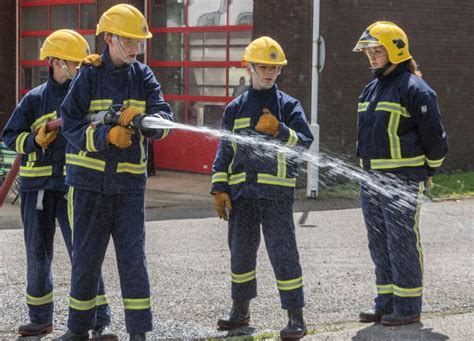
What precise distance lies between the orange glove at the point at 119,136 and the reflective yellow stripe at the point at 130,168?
0.25 metres

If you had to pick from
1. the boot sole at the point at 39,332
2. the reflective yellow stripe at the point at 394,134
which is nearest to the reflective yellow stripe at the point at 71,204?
the boot sole at the point at 39,332

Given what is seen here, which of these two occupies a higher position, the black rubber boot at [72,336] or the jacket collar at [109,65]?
the jacket collar at [109,65]

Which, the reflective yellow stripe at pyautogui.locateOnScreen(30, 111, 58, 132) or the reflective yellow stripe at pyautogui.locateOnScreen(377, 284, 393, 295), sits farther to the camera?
the reflective yellow stripe at pyautogui.locateOnScreen(377, 284, 393, 295)

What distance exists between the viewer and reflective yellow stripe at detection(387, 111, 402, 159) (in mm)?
6465

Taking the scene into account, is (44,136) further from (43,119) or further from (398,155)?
(398,155)

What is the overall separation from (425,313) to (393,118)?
1.39m

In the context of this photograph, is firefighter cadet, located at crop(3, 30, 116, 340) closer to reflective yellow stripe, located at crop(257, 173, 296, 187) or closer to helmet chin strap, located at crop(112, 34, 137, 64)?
helmet chin strap, located at crop(112, 34, 137, 64)

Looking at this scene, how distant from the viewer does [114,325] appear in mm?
6531

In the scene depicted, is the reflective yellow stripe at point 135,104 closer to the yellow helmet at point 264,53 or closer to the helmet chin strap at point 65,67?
the helmet chin strap at point 65,67

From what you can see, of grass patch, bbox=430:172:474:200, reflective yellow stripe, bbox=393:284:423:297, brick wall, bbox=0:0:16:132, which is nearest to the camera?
reflective yellow stripe, bbox=393:284:423:297

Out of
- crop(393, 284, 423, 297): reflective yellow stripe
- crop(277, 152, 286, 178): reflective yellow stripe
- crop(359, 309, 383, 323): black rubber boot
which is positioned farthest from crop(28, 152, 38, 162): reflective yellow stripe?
crop(393, 284, 423, 297): reflective yellow stripe

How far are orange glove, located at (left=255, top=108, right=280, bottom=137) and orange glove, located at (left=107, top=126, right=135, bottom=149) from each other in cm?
93

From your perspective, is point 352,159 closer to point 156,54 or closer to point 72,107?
point 156,54

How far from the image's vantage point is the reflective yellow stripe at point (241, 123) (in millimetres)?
6344
